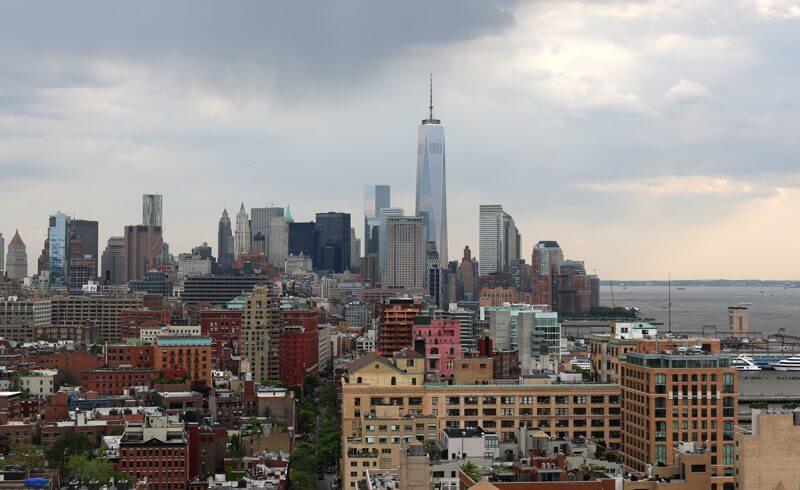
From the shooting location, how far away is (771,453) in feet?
203

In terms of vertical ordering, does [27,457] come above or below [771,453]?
below

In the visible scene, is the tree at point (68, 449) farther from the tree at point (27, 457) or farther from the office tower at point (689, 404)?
the office tower at point (689, 404)

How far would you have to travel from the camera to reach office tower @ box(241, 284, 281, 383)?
609 ft

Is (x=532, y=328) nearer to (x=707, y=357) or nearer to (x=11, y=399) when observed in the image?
(x=11, y=399)

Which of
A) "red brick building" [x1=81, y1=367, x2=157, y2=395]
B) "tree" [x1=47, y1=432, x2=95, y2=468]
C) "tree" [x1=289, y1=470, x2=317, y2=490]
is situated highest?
"red brick building" [x1=81, y1=367, x2=157, y2=395]

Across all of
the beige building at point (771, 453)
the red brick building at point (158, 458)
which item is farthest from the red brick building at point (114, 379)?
the beige building at point (771, 453)

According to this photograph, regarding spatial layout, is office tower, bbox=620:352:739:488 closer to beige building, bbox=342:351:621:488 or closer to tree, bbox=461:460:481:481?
beige building, bbox=342:351:621:488

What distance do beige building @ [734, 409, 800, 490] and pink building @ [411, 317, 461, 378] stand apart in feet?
226

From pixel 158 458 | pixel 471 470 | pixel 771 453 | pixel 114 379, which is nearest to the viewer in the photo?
pixel 771 453

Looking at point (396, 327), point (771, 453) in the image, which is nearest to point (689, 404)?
point (771, 453)

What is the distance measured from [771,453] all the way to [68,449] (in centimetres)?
6467

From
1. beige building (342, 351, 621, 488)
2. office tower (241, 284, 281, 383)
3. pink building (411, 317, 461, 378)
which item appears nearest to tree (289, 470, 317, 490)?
beige building (342, 351, 621, 488)

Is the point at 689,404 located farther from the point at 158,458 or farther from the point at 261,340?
the point at 261,340

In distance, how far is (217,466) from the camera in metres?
107
